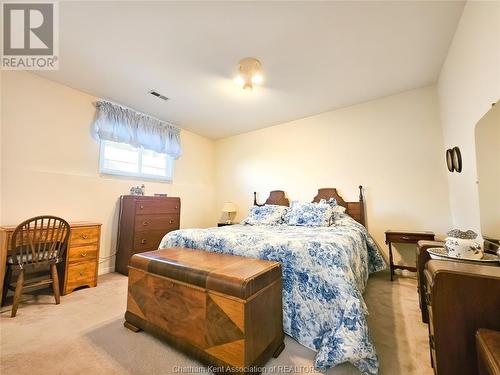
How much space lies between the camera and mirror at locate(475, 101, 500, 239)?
140 centimetres

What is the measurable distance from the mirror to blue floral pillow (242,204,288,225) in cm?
215

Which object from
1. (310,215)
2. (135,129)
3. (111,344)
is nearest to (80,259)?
(111,344)

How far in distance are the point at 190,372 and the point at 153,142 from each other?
3292 millimetres

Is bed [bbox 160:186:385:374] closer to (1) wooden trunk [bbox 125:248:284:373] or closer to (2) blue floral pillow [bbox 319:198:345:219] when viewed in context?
(1) wooden trunk [bbox 125:248:284:373]

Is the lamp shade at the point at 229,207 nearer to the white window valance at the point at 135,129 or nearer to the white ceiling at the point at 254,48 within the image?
the white window valance at the point at 135,129

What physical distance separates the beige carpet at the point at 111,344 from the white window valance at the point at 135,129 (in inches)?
85.7

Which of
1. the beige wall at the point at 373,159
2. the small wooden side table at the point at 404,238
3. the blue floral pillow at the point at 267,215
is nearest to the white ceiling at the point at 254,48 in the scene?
the beige wall at the point at 373,159

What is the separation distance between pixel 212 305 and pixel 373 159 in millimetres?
3041

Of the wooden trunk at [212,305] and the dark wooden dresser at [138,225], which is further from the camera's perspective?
the dark wooden dresser at [138,225]

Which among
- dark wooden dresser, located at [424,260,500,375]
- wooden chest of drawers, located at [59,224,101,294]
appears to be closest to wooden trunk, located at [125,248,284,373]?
dark wooden dresser, located at [424,260,500,375]

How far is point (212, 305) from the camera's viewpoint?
129 centimetres

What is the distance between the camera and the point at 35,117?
2.57m

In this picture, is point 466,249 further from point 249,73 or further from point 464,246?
point 249,73

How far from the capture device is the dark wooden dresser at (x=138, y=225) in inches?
119
